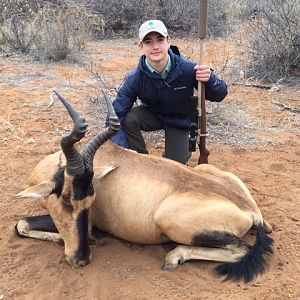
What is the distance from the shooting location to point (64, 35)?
11430 mm

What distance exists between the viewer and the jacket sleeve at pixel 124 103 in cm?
560

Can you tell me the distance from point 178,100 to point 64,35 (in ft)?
21.4

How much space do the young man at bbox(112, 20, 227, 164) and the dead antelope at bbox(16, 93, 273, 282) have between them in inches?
43.6

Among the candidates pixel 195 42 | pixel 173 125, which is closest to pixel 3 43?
pixel 195 42

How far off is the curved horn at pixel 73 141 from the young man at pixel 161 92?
1636 millimetres

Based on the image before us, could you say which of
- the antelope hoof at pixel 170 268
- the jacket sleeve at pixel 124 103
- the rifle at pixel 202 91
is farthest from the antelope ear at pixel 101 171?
the rifle at pixel 202 91

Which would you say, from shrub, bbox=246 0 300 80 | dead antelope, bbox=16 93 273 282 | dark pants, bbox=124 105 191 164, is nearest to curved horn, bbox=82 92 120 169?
dead antelope, bbox=16 93 273 282

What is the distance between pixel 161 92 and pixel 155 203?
5.35 feet

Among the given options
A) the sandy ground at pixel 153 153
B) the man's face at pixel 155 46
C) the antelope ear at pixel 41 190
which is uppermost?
the man's face at pixel 155 46

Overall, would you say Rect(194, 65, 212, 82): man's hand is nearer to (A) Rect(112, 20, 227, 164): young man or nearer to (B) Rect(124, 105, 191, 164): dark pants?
(A) Rect(112, 20, 227, 164): young man

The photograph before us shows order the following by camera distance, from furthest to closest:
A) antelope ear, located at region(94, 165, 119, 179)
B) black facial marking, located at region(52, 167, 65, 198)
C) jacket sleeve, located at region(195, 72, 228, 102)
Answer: jacket sleeve, located at region(195, 72, 228, 102)
antelope ear, located at region(94, 165, 119, 179)
black facial marking, located at region(52, 167, 65, 198)

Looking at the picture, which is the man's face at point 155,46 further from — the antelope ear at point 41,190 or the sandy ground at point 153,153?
the antelope ear at point 41,190

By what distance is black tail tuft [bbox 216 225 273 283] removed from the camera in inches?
159

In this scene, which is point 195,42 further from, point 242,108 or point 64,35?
point 242,108
